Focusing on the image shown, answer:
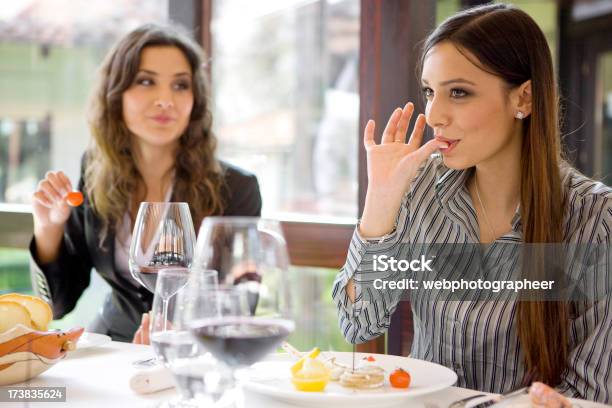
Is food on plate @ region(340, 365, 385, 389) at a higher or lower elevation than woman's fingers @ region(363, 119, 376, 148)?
lower

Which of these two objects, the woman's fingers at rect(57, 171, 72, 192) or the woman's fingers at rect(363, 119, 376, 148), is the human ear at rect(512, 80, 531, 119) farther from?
the woman's fingers at rect(57, 171, 72, 192)

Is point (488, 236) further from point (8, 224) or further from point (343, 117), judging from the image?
point (8, 224)

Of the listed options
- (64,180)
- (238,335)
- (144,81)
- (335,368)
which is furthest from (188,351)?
(144,81)

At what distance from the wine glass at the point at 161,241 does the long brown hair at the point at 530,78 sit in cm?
76

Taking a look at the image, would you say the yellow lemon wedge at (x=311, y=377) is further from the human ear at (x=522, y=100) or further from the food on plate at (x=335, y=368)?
the human ear at (x=522, y=100)

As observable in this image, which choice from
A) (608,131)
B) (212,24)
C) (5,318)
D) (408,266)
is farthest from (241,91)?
(608,131)

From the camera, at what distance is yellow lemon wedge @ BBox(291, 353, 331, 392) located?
1095 mm

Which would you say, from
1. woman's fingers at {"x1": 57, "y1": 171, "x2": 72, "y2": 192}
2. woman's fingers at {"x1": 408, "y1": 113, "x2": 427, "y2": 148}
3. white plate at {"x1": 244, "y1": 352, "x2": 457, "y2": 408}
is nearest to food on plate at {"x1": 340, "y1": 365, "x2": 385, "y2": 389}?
white plate at {"x1": 244, "y1": 352, "x2": 457, "y2": 408}

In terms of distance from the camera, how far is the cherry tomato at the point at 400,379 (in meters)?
1.14

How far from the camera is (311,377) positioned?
1104 millimetres

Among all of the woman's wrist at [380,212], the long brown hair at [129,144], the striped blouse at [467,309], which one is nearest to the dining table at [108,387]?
the striped blouse at [467,309]

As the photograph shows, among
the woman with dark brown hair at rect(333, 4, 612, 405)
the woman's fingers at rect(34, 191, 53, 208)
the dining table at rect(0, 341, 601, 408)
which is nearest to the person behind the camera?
the dining table at rect(0, 341, 601, 408)

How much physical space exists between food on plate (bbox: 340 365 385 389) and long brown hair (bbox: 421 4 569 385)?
59cm

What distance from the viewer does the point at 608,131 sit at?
5938 millimetres
